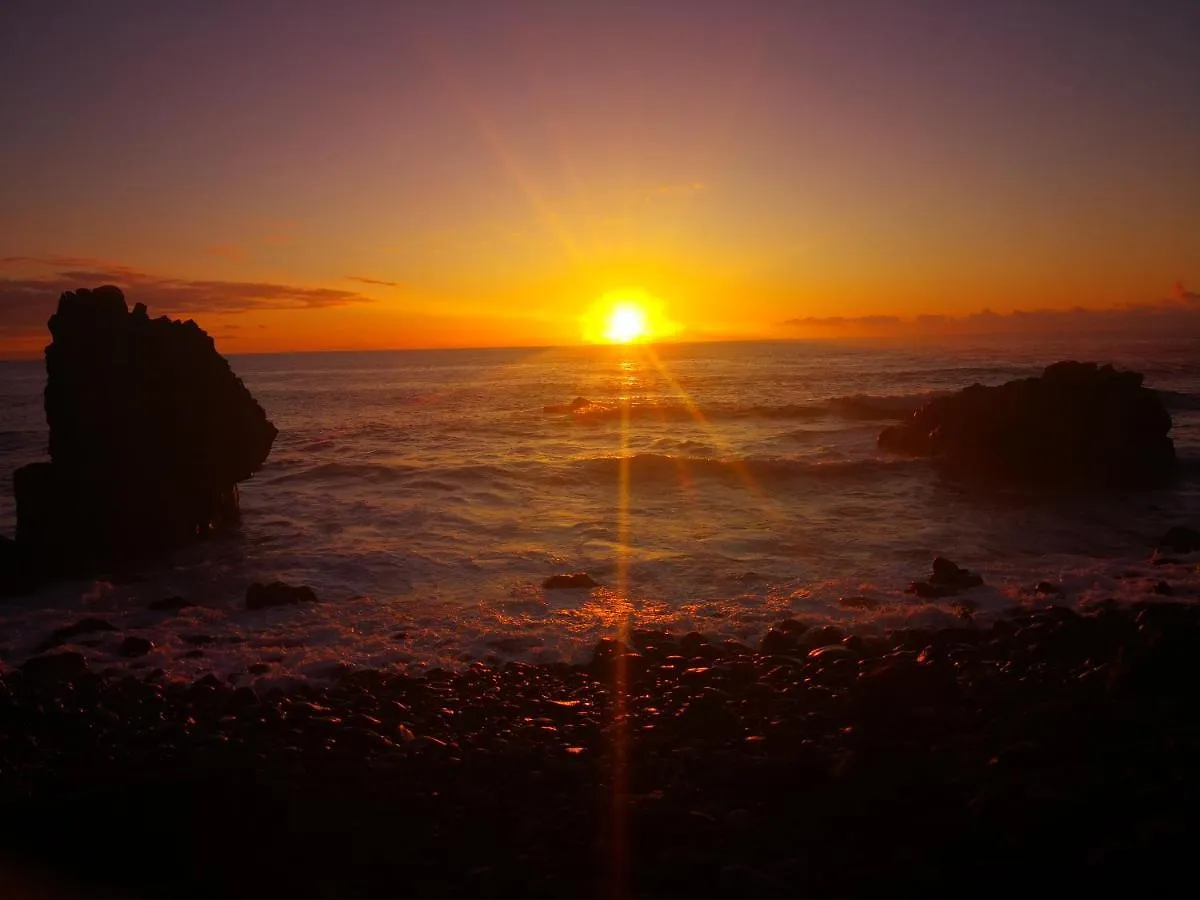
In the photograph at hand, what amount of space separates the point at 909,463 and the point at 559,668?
18.1m

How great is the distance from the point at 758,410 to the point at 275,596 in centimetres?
3315

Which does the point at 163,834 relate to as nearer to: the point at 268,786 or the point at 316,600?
the point at 268,786

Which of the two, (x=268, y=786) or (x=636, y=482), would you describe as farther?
(x=636, y=482)

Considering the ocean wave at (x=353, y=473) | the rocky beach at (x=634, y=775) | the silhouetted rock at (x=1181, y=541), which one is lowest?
the rocky beach at (x=634, y=775)

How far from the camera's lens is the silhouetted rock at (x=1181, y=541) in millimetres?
12727

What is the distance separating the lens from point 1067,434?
20.4 metres

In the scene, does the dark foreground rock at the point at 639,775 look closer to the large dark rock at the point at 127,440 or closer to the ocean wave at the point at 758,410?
the large dark rock at the point at 127,440

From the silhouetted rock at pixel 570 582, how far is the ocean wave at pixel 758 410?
2595 cm

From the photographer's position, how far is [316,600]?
454 inches

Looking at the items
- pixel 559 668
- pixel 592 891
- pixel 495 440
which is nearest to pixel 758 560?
pixel 559 668

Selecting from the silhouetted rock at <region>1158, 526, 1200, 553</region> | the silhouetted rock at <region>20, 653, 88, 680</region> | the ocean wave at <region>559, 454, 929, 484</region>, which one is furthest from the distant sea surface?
the silhouetted rock at <region>20, 653, 88, 680</region>

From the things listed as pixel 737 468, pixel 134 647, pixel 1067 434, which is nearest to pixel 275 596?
pixel 134 647

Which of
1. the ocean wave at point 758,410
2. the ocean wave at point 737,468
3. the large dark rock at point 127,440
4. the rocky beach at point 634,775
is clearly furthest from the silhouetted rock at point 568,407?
the rocky beach at point 634,775

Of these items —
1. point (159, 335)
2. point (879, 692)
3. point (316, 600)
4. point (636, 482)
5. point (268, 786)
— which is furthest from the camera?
point (636, 482)
